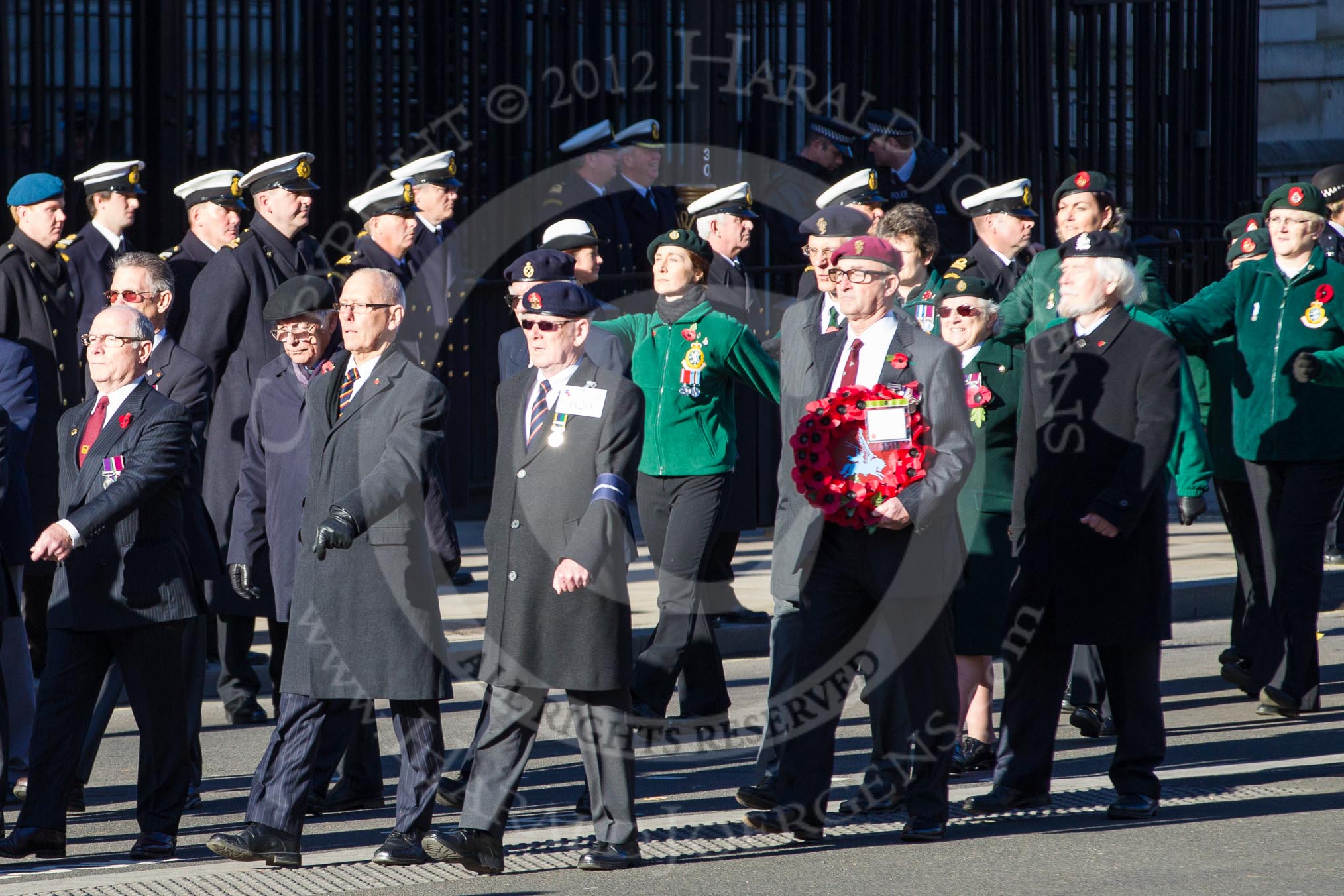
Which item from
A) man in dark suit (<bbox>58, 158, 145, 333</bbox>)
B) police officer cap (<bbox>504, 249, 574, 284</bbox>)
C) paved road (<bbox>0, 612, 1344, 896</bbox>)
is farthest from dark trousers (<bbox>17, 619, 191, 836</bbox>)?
man in dark suit (<bbox>58, 158, 145, 333</bbox>)

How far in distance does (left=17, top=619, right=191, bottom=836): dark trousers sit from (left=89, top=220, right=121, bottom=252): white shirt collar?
10.9ft

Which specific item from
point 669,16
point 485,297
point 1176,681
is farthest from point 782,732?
point 669,16

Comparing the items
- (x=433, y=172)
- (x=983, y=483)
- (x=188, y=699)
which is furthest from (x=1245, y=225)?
(x=188, y=699)

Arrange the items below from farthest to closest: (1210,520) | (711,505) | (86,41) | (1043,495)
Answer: (1210,520) → (86,41) → (711,505) → (1043,495)

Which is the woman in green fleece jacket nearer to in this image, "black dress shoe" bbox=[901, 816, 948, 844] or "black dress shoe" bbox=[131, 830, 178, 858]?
"black dress shoe" bbox=[901, 816, 948, 844]

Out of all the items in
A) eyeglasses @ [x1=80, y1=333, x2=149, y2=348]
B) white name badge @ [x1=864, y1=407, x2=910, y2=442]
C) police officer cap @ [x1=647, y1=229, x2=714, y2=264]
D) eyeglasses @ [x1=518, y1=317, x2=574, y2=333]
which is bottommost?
white name badge @ [x1=864, y1=407, x2=910, y2=442]

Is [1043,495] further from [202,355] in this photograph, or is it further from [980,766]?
[202,355]

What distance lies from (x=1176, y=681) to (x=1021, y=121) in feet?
19.6

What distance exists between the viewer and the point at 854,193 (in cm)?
888

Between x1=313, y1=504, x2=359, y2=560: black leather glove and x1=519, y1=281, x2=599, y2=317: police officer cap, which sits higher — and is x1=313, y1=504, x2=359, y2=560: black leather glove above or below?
below

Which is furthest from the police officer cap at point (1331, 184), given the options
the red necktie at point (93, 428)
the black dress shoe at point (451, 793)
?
the red necktie at point (93, 428)

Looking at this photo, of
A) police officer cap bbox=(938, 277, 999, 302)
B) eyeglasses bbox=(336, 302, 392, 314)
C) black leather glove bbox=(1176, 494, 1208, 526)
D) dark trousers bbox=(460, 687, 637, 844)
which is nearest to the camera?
dark trousers bbox=(460, 687, 637, 844)

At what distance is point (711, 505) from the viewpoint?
744cm

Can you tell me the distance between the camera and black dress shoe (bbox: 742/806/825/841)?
589cm
